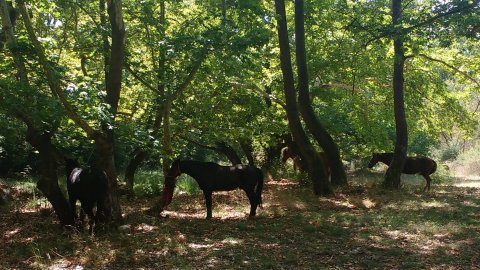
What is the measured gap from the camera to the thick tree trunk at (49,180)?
387 inches

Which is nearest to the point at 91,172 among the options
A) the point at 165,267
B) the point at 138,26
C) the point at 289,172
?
the point at 165,267

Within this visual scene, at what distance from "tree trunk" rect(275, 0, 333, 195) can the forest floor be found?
1.06 meters

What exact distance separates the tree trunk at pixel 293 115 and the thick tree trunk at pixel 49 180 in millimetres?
7860

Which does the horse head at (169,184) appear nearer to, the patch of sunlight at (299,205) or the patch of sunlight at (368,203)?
the patch of sunlight at (299,205)

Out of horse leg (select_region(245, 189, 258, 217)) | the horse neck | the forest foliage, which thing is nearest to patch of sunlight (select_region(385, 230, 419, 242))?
horse leg (select_region(245, 189, 258, 217))

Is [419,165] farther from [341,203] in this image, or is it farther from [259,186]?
[259,186]

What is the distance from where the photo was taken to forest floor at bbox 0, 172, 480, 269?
7.43m

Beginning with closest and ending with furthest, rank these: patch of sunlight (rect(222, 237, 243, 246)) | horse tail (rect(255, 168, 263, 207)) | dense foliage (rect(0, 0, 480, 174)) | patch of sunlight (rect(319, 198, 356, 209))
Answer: patch of sunlight (rect(222, 237, 243, 246)), dense foliage (rect(0, 0, 480, 174)), horse tail (rect(255, 168, 263, 207)), patch of sunlight (rect(319, 198, 356, 209))

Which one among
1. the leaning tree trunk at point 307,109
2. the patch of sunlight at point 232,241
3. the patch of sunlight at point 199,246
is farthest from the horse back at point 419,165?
the patch of sunlight at point 199,246

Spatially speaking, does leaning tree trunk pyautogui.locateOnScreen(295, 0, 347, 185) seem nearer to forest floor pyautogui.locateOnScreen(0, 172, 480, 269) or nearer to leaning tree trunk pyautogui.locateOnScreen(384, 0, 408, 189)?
leaning tree trunk pyautogui.locateOnScreen(384, 0, 408, 189)

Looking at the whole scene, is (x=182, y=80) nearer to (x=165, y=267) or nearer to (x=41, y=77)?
(x=41, y=77)

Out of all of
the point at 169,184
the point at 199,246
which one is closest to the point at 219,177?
the point at 169,184

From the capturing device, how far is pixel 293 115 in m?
15.0

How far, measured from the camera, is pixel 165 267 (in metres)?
7.20
